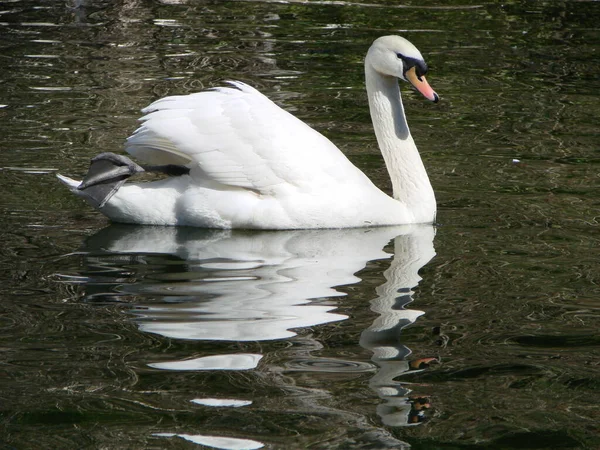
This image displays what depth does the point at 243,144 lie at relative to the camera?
24.3ft

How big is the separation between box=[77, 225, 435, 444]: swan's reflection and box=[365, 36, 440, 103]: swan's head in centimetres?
92

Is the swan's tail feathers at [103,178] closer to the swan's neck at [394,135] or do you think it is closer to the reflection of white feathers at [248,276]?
the reflection of white feathers at [248,276]

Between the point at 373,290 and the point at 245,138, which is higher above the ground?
the point at 245,138

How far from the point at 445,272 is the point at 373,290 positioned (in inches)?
21.0

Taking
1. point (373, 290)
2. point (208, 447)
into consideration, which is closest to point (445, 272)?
point (373, 290)

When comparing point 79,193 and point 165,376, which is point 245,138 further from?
point 165,376

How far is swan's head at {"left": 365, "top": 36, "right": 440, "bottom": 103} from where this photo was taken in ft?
25.3

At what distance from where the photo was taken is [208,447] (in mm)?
4281

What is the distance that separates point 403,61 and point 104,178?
2043 millimetres

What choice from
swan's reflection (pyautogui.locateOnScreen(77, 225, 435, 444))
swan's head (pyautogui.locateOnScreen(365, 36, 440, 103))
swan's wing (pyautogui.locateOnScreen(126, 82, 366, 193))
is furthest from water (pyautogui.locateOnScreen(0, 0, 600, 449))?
swan's head (pyautogui.locateOnScreen(365, 36, 440, 103))

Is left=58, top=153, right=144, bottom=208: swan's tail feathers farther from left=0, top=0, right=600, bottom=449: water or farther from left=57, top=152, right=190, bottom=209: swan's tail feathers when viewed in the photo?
left=0, top=0, right=600, bottom=449: water

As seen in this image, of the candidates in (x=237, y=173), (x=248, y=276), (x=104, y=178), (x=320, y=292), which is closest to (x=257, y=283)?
(x=248, y=276)

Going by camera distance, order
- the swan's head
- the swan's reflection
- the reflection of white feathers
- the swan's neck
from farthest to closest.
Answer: the swan's neck
the swan's head
the reflection of white feathers
the swan's reflection

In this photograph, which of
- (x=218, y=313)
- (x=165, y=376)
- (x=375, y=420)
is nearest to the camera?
(x=375, y=420)
